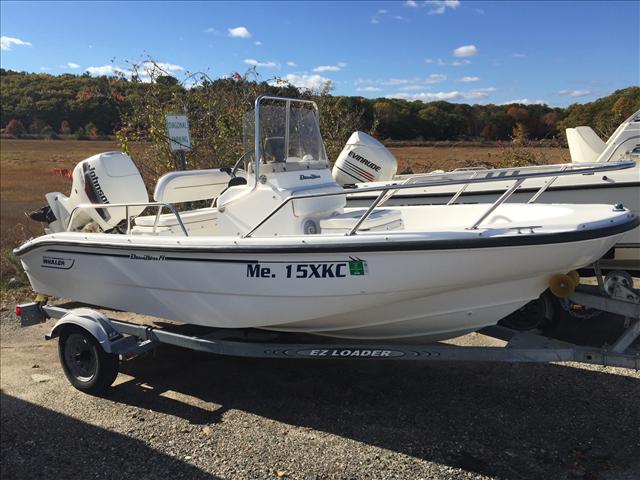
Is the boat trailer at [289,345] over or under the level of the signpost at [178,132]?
under

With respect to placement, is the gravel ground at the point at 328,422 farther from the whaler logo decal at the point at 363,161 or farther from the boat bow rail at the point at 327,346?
the whaler logo decal at the point at 363,161

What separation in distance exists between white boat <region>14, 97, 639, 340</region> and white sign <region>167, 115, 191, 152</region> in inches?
46.5

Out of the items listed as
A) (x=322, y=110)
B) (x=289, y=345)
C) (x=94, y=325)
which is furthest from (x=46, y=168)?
(x=289, y=345)

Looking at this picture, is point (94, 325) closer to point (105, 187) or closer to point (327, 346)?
point (105, 187)

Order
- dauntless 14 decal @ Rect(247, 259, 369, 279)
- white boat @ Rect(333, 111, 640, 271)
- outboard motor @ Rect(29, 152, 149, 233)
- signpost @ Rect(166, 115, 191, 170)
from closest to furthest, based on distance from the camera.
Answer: dauntless 14 decal @ Rect(247, 259, 369, 279) → outboard motor @ Rect(29, 152, 149, 233) → white boat @ Rect(333, 111, 640, 271) → signpost @ Rect(166, 115, 191, 170)

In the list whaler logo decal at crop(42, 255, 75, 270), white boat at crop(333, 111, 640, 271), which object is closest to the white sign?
white boat at crop(333, 111, 640, 271)

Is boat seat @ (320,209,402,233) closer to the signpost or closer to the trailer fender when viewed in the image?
the trailer fender

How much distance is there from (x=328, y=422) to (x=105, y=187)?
2843 mm

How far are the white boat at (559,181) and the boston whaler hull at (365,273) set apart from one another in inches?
48.1

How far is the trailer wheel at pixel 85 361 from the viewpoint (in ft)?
13.7

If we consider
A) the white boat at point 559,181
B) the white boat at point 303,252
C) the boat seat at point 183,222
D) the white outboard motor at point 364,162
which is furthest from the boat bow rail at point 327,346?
the white outboard motor at point 364,162

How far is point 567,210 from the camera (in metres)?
3.65

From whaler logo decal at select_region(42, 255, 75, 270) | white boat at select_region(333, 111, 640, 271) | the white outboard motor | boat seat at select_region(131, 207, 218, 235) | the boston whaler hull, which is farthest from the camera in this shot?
the white outboard motor

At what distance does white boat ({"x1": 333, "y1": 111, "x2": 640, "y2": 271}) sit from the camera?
5.10 metres
